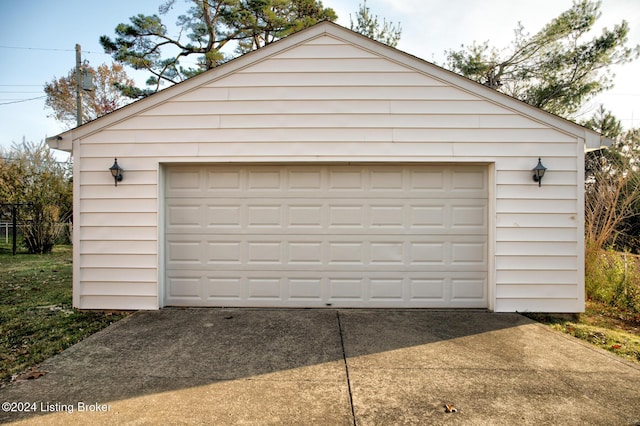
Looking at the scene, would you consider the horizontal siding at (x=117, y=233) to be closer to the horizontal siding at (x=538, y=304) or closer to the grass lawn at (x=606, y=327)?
the horizontal siding at (x=538, y=304)

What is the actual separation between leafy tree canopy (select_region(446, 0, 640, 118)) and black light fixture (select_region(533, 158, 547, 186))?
8987 mm

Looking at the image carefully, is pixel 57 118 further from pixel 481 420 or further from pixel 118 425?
pixel 481 420

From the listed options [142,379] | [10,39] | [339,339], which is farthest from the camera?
[10,39]

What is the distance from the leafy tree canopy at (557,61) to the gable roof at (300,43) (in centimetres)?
873

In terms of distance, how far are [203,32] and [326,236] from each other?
1154cm

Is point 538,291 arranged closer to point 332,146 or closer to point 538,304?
point 538,304

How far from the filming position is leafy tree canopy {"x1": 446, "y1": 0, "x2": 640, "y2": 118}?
11.2m

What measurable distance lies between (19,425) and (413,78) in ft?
17.7

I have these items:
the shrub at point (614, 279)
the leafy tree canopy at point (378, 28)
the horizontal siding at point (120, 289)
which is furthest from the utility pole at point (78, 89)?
the shrub at point (614, 279)

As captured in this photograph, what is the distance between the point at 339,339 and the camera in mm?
4023

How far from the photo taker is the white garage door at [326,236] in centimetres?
526

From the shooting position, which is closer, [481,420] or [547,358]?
[481,420]

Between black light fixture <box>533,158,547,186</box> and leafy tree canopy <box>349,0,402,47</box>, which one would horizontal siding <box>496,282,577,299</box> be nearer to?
black light fixture <box>533,158,547,186</box>

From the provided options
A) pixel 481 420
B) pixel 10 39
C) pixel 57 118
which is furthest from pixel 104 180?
pixel 57 118
